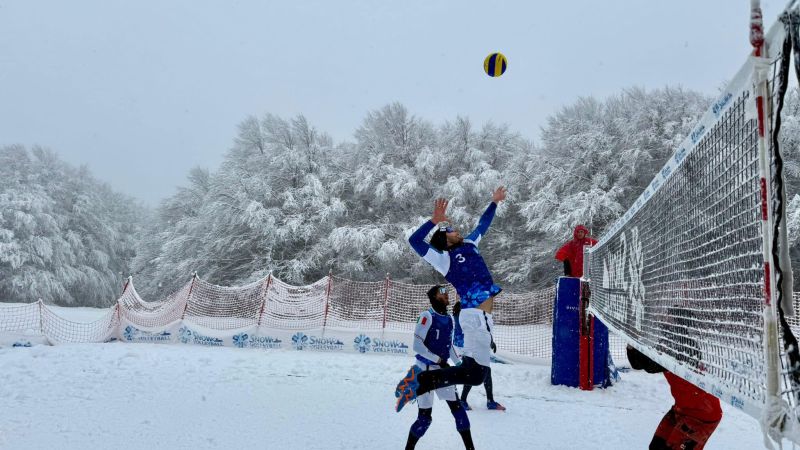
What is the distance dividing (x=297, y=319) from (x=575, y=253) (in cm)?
791

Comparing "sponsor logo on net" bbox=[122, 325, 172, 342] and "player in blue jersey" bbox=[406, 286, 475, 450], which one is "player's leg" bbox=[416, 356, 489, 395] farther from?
"sponsor logo on net" bbox=[122, 325, 172, 342]

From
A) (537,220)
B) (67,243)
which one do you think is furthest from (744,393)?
(67,243)

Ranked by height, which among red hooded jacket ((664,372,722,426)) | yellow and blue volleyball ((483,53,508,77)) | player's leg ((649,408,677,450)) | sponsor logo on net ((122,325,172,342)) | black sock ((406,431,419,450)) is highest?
yellow and blue volleyball ((483,53,508,77))

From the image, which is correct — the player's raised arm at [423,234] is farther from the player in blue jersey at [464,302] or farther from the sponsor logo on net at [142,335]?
the sponsor logo on net at [142,335]

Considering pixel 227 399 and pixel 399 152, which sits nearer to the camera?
pixel 227 399

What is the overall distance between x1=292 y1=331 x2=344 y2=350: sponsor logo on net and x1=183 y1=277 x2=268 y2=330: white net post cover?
54.6 inches

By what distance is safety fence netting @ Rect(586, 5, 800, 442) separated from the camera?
1.89 meters

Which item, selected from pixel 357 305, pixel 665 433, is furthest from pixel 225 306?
pixel 665 433

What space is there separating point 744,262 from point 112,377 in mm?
9247

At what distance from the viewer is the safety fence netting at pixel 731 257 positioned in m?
1.89

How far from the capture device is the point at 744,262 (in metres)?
2.26

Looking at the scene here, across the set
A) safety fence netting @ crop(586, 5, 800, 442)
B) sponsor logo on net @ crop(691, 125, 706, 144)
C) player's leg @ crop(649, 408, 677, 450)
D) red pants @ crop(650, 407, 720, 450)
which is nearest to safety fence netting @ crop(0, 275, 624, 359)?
player's leg @ crop(649, 408, 677, 450)

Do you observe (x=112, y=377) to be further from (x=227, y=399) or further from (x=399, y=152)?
(x=399, y=152)

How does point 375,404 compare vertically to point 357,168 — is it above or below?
below
